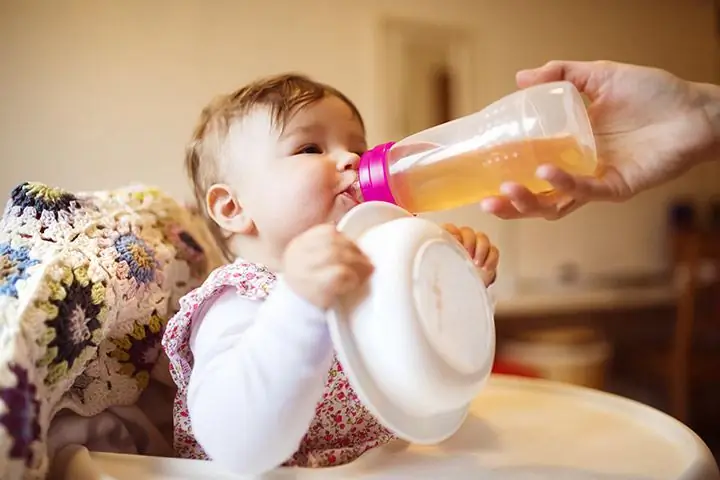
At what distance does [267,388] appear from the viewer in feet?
1.89

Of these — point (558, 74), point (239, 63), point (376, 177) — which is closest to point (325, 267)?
point (376, 177)

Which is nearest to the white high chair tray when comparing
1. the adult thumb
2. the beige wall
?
the adult thumb

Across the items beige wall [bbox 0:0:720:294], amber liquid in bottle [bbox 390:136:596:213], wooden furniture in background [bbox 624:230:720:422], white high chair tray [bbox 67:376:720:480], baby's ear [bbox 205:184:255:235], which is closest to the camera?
white high chair tray [bbox 67:376:720:480]

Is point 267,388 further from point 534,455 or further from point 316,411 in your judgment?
point 534,455

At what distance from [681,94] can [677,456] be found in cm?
48

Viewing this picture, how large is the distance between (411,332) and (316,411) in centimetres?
29

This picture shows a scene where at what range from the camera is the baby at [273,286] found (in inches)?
22.6

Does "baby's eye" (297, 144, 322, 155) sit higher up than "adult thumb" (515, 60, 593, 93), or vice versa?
"adult thumb" (515, 60, 593, 93)

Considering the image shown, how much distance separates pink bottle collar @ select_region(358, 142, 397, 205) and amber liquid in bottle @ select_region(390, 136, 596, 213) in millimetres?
12

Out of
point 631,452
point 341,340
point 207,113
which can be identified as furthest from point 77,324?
point 631,452

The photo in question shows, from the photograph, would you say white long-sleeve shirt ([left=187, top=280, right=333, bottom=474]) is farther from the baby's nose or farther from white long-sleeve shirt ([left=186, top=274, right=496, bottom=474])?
the baby's nose

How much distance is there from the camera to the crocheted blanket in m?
0.57

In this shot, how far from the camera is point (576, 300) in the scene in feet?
9.57

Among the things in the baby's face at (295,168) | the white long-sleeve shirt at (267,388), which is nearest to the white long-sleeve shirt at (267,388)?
the white long-sleeve shirt at (267,388)
